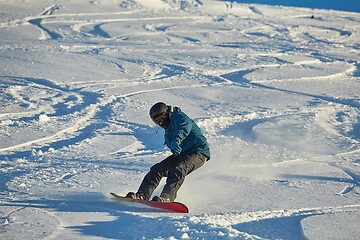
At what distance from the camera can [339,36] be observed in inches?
938

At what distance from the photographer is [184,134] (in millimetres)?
5848

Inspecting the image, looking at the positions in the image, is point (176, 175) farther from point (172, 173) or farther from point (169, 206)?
point (169, 206)

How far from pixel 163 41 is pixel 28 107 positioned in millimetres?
9797

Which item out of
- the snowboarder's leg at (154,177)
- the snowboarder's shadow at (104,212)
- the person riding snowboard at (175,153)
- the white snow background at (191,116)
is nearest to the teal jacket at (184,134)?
the person riding snowboard at (175,153)

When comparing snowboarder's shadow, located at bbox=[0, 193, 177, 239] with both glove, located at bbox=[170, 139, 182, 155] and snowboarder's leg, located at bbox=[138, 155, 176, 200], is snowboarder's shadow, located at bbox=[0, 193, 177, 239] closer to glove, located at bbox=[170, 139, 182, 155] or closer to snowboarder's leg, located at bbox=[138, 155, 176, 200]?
snowboarder's leg, located at bbox=[138, 155, 176, 200]

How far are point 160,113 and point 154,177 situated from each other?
610 mm

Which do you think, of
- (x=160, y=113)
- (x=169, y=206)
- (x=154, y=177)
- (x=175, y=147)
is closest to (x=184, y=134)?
(x=175, y=147)

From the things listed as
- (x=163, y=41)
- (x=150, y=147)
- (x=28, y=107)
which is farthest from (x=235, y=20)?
(x=150, y=147)

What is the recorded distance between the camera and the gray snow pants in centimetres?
587

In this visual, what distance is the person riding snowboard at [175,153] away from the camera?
5.82 metres

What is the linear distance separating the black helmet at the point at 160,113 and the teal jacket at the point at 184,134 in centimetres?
6

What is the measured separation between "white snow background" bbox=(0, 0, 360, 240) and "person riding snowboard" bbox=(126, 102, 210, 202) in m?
0.30

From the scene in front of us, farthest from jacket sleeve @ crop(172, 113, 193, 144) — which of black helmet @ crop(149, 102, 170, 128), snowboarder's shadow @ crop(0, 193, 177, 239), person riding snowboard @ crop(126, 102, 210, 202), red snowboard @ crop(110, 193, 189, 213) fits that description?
snowboarder's shadow @ crop(0, 193, 177, 239)

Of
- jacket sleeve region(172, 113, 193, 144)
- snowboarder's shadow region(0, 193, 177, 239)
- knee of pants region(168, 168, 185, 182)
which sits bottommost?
snowboarder's shadow region(0, 193, 177, 239)
